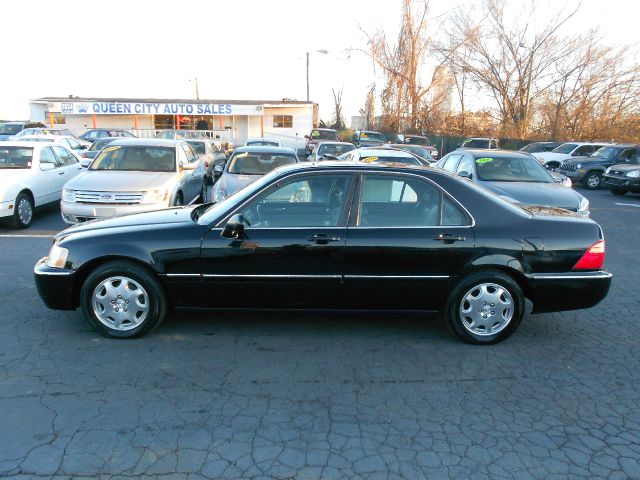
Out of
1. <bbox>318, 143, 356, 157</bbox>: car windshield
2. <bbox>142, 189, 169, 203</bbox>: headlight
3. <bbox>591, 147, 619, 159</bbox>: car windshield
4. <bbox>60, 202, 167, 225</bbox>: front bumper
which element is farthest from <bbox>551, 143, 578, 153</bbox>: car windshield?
<bbox>60, 202, 167, 225</bbox>: front bumper

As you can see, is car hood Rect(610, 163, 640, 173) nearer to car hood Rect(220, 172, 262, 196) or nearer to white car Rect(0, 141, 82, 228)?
car hood Rect(220, 172, 262, 196)

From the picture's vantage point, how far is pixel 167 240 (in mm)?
4090

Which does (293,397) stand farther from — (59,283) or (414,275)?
(59,283)

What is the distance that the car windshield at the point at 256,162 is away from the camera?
9.65 m

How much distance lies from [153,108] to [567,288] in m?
35.7

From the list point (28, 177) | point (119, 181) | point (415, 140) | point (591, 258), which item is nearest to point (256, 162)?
point (119, 181)

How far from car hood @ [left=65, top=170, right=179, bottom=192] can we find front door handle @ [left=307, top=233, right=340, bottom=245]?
4.96 metres

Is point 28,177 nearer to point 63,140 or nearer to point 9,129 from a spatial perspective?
point 63,140

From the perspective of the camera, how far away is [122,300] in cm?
415

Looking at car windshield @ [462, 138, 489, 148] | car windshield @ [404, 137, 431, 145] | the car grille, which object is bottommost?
the car grille

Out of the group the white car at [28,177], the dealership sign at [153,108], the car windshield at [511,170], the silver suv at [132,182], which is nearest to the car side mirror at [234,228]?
the silver suv at [132,182]

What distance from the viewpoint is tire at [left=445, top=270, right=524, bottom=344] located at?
13.6ft

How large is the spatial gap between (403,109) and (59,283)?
36.4 metres

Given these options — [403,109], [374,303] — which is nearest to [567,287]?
[374,303]
